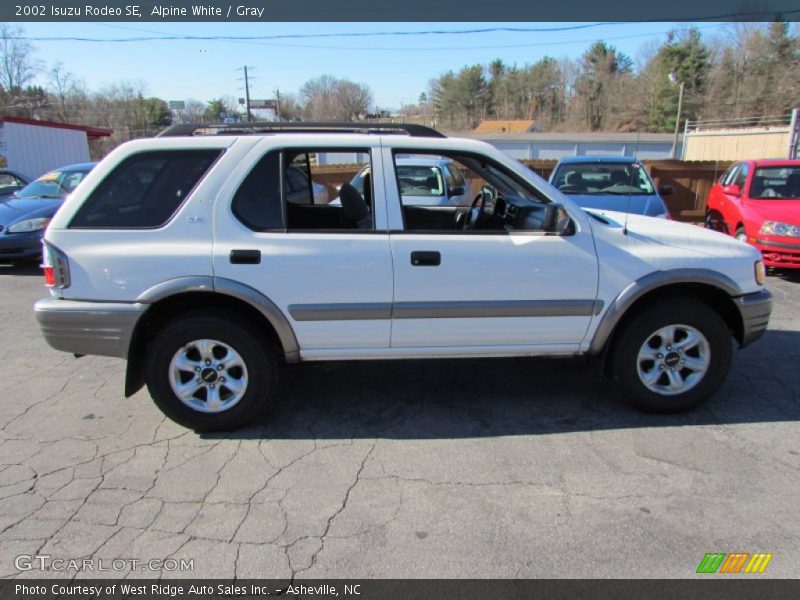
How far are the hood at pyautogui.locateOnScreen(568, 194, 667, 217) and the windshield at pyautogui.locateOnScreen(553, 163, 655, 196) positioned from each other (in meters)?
0.26

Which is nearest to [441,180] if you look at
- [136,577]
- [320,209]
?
[320,209]

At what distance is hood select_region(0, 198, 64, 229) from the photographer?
840cm

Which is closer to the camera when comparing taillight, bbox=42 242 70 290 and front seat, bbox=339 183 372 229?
taillight, bbox=42 242 70 290

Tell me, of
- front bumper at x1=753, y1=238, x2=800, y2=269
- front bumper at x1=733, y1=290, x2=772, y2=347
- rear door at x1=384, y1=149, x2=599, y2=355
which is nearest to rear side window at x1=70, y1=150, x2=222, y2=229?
rear door at x1=384, y1=149, x2=599, y2=355

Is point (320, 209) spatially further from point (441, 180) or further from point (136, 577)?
point (441, 180)

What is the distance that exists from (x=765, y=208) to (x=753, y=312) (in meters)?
4.95

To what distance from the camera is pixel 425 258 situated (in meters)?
3.30

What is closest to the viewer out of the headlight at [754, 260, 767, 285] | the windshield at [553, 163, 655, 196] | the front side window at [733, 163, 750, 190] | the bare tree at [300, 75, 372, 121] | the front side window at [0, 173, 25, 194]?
the headlight at [754, 260, 767, 285]

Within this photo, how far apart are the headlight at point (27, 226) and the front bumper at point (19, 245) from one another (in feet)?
0.21

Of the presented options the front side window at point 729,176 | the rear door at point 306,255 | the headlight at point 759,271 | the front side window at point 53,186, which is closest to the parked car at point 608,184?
the front side window at point 729,176

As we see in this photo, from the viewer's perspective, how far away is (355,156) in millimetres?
3553

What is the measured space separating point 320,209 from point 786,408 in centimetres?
380

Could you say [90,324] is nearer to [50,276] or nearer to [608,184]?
[50,276]

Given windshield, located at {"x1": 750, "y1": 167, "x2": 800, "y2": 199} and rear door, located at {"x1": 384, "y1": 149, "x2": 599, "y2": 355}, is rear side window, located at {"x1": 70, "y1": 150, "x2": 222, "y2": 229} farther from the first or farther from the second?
windshield, located at {"x1": 750, "y1": 167, "x2": 800, "y2": 199}
